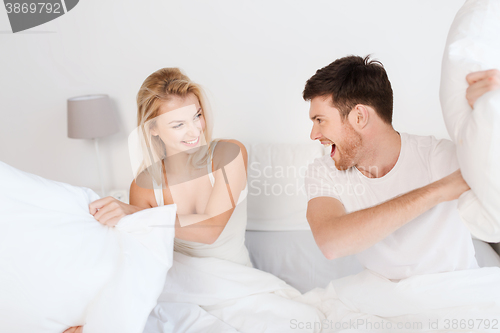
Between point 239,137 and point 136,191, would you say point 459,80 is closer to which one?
point 136,191

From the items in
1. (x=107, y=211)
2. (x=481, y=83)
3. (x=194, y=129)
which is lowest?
(x=107, y=211)

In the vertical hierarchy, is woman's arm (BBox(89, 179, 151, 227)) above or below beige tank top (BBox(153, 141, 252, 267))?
above

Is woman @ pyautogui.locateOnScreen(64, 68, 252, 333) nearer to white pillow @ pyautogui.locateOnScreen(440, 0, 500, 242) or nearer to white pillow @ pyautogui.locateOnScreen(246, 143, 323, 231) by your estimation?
white pillow @ pyautogui.locateOnScreen(246, 143, 323, 231)

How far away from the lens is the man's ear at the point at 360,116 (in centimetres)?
114

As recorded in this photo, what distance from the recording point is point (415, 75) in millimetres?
1941

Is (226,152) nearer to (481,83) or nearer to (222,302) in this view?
(222,302)

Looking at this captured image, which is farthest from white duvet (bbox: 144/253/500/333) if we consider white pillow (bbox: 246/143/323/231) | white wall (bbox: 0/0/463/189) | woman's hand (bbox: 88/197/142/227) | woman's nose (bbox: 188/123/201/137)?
white wall (bbox: 0/0/463/189)

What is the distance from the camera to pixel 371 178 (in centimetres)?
114

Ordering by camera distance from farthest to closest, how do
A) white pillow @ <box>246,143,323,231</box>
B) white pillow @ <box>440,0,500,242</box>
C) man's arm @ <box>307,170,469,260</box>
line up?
1. white pillow @ <box>246,143,323,231</box>
2. man's arm @ <box>307,170,469,260</box>
3. white pillow @ <box>440,0,500,242</box>

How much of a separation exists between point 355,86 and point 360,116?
0.30ft

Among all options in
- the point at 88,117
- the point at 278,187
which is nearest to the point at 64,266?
the point at 278,187

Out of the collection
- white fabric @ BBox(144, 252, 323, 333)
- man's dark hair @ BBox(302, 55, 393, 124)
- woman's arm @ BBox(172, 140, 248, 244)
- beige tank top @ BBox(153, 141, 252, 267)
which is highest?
man's dark hair @ BBox(302, 55, 393, 124)

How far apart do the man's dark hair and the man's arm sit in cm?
33

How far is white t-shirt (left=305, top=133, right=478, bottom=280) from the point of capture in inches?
40.8
